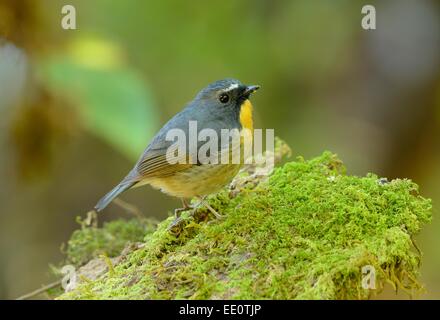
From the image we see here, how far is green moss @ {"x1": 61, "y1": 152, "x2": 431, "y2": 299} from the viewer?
2646 mm

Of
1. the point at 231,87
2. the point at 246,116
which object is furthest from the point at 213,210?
the point at 231,87

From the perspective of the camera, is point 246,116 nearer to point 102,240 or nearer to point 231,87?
point 231,87

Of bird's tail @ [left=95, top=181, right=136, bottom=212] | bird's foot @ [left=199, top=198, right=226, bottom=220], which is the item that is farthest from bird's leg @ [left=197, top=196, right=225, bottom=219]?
bird's tail @ [left=95, top=181, right=136, bottom=212]

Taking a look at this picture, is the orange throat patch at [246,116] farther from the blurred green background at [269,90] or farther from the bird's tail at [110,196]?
the blurred green background at [269,90]

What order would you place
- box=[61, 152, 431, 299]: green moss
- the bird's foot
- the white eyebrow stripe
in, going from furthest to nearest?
the white eyebrow stripe
the bird's foot
box=[61, 152, 431, 299]: green moss

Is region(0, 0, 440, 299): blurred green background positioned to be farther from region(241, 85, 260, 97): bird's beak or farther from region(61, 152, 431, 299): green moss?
region(61, 152, 431, 299): green moss

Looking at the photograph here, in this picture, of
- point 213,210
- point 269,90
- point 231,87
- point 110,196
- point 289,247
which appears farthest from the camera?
point 269,90

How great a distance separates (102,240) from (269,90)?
3744 millimetres

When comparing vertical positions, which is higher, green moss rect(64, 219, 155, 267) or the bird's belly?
the bird's belly

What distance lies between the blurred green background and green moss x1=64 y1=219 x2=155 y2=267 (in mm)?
1909

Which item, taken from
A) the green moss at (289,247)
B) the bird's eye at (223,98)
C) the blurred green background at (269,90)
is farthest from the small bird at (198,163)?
the blurred green background at (269,90)

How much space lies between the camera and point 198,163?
→ 3.77 m

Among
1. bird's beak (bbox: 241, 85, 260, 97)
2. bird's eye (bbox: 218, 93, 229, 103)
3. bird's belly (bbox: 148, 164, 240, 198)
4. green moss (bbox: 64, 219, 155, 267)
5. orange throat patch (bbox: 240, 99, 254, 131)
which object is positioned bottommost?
green moss (bbox: 64, 219, 155, 267)
